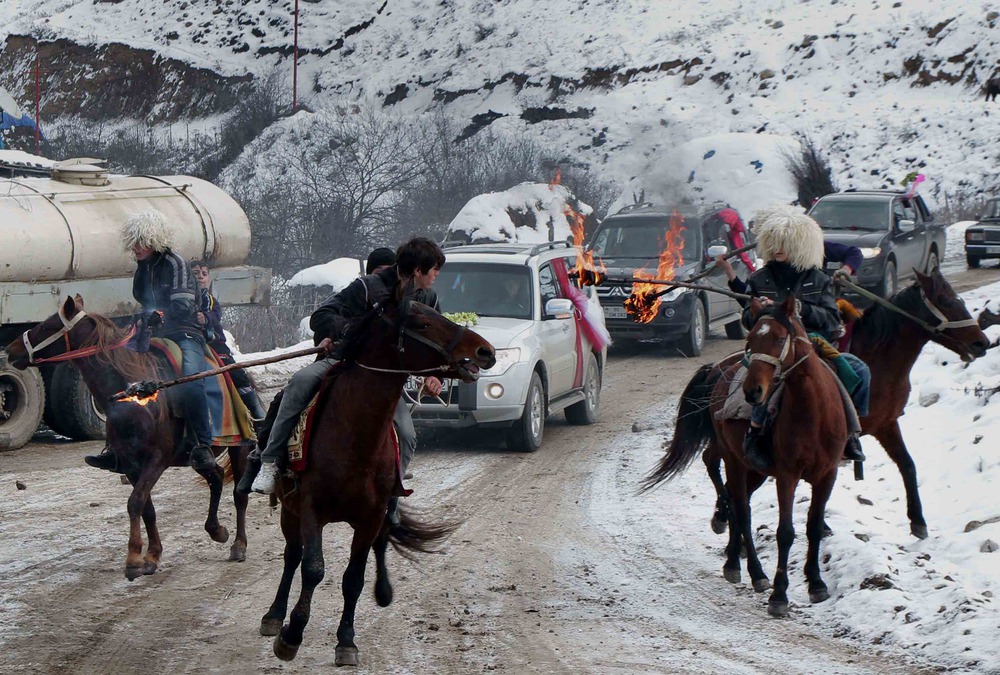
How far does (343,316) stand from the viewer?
664 cm

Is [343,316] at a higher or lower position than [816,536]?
higher

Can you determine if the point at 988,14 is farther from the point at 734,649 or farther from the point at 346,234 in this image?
the point at 734,649

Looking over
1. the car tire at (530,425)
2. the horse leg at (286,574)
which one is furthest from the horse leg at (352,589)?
the car tire at (530,425)

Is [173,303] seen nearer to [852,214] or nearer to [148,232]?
[148,232]

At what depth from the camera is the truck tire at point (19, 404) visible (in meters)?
13.4

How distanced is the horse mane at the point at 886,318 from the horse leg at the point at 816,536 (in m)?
2.22

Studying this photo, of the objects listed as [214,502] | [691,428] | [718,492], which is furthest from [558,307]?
[214,502]

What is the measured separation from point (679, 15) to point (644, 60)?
5.50 m

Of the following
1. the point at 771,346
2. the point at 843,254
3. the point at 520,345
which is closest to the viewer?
the point at 771,346

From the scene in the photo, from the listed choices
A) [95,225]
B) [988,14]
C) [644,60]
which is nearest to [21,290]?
[95,225]

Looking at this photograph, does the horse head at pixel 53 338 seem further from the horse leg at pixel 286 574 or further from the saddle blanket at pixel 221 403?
the horse leg at pixel 286 574

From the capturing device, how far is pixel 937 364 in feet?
45.7

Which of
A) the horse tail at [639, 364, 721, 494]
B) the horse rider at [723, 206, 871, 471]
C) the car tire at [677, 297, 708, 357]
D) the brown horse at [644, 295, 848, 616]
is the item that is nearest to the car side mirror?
the horse tail at [639, 364, 721, 494]

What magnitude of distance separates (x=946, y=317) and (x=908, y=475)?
57.9 inches
